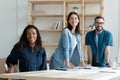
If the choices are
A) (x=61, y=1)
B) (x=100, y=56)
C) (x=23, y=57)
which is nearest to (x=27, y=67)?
(x=23, y=57)

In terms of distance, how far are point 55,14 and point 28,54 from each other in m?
2.78

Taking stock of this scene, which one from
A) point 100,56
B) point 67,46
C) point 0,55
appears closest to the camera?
point 67,46

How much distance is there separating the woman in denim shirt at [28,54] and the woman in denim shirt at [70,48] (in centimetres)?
38

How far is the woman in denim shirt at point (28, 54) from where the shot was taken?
3.19 meters

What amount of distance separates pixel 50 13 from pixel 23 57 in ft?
9.53

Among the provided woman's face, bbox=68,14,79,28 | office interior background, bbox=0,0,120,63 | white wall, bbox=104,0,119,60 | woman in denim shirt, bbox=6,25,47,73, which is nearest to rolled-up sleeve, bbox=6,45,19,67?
woman in denim shirt, bbox=6,25,47,73

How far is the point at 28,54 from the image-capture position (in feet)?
10.5

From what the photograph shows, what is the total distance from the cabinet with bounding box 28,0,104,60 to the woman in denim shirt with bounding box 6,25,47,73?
2463 millimetres

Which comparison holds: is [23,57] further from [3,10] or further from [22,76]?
[3,10]

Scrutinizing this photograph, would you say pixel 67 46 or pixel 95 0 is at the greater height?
pixel 95 0

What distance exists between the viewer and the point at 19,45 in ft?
10.5

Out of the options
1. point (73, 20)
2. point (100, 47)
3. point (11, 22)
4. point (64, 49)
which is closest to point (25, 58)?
point (64, 49)

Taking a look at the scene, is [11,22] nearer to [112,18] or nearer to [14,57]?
[112,18]

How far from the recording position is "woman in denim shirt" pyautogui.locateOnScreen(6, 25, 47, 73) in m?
3.19
